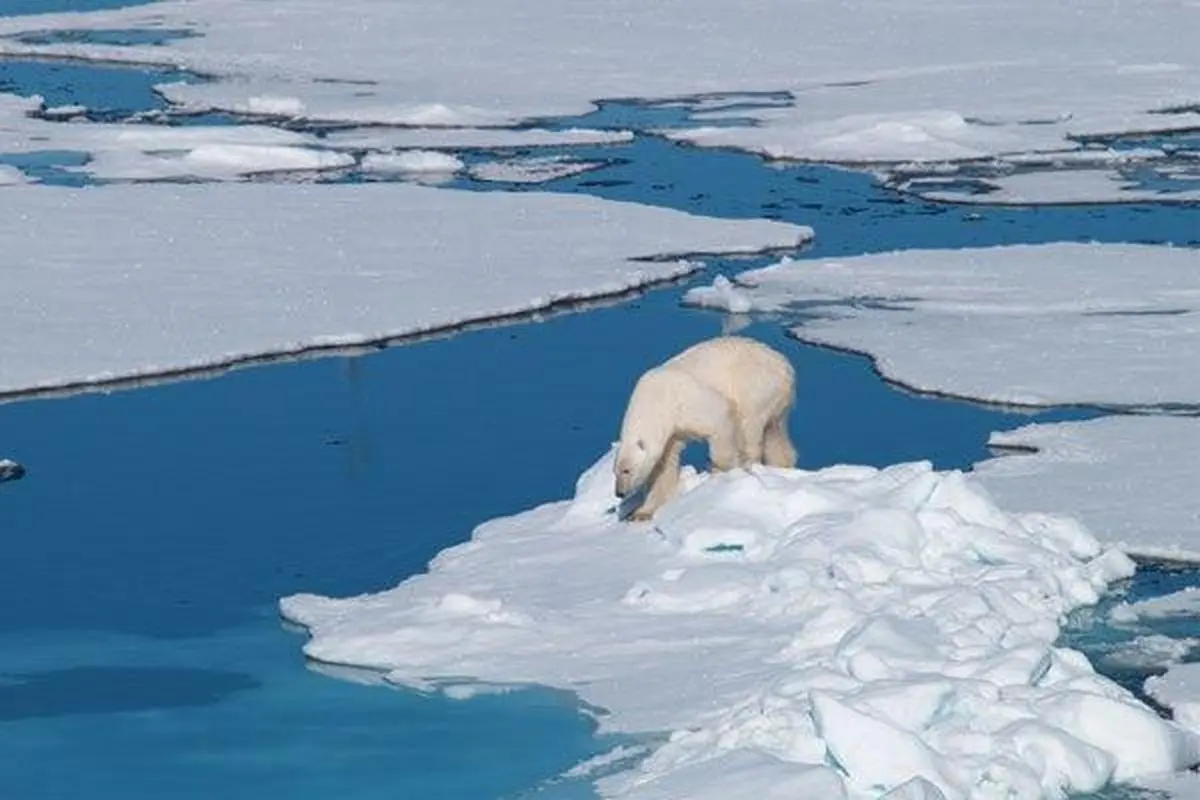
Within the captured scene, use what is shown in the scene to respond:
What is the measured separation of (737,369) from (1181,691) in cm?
213

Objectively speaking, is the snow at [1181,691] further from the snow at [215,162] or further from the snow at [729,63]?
the snow at [215,162]

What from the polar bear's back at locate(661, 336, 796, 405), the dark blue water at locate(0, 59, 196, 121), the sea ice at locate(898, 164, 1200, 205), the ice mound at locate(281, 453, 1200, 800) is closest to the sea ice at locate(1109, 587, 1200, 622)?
the ice mound at locate(281, 453, 1200, 800)

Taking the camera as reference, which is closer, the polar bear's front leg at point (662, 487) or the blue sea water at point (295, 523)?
the blue sea water at point (295, 523)

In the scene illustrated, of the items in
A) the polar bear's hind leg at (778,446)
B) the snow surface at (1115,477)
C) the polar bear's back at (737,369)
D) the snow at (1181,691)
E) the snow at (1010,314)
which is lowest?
the snow at (1010,314)

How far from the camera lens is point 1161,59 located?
22.4m

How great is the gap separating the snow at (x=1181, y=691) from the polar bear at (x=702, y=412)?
1.87m

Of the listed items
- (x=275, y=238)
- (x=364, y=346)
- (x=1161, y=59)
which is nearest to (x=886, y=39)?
(x=1161, y=59)

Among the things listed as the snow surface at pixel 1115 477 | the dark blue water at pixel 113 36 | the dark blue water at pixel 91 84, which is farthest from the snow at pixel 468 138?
the snow surface at pixel 1115 477

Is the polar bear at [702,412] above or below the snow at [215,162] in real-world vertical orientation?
above

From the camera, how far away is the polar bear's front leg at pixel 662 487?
8398 millimetres

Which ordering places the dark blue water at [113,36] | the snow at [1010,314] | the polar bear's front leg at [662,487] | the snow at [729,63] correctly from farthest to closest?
the dark blue water at [113,36], the snow at [729,63], the snow at [1010,314], the polar bear's front leg at [662,487]

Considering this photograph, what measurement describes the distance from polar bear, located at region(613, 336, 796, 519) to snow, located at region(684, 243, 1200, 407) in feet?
7.43

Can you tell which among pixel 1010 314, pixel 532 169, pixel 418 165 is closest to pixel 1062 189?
pixel 532 169

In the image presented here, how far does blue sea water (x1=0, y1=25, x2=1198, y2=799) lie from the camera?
21.6ft
